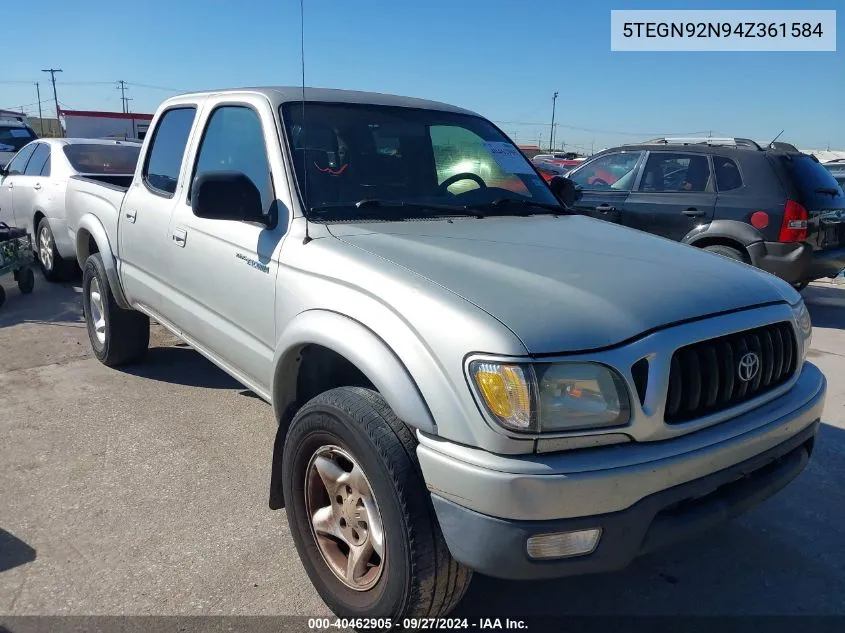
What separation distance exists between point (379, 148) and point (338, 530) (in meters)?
1.85

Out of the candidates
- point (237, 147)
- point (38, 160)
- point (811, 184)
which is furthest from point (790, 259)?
point (38, 160)

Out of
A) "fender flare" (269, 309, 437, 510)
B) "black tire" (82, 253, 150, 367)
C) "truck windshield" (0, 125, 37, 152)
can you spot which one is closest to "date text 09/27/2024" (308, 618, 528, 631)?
"fender flare" (269, 309, 437, 510)

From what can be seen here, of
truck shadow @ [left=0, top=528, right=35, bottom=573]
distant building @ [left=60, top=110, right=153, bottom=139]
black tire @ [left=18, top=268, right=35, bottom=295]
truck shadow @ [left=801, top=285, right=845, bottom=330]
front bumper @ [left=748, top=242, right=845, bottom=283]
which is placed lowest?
truck shadow @ [left=0, top=528, right=35, bottom=573]

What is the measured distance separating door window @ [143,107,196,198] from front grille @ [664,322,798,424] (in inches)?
117

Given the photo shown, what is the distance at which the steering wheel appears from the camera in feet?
11.6

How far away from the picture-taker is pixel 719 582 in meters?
2.90

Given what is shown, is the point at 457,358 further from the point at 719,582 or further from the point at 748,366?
the point at 719,582

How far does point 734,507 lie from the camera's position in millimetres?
2309

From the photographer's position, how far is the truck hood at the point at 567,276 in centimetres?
211

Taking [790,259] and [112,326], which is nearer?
[112,326]

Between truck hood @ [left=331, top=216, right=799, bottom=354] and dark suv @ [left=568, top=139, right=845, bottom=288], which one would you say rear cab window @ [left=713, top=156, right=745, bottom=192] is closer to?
dark suv @ [left=568, top=139, right=845, bottom=288]

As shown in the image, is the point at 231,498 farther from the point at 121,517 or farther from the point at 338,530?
the point at 338,530

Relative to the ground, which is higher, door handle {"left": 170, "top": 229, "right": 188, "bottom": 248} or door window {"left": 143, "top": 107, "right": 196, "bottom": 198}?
door window {"left": 143, "top": 107, "right": 196, "bottom": 198}

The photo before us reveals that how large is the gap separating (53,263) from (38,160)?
1382mm
